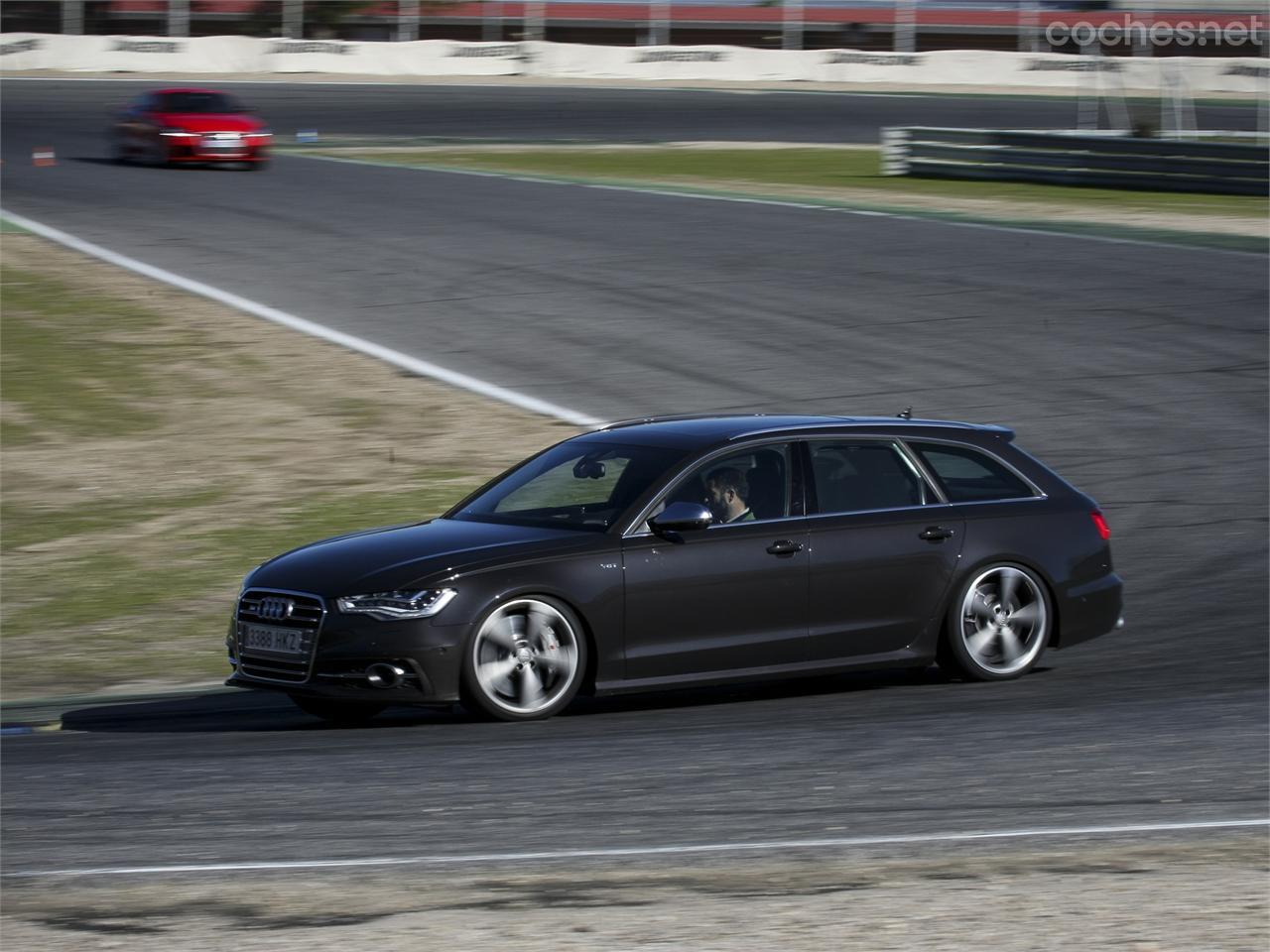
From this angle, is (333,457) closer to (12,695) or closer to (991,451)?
(12,695)

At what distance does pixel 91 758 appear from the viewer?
8492 millimetres

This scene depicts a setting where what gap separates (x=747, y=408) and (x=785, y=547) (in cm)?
745

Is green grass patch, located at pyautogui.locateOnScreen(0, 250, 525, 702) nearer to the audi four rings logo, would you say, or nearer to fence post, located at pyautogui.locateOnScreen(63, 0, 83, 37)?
the audi four rings logo

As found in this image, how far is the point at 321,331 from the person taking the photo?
2088cm

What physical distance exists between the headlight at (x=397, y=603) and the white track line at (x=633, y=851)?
214 cm

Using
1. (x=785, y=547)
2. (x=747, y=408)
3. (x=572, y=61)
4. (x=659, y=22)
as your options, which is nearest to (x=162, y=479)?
(x=747, y=408)

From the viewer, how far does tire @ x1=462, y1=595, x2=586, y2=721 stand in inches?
347

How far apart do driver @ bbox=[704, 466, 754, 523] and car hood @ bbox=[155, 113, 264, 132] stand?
28392 mm

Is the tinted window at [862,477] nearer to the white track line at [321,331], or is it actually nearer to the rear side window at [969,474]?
the rear side window at [969,474]

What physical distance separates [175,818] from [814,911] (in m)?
2.62

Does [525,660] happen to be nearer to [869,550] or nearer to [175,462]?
[869,550]

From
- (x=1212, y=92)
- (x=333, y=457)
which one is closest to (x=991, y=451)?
(x=333, y=457)

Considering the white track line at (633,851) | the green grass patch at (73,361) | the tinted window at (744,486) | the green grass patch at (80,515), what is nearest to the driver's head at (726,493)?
the tinted window at (744,486)

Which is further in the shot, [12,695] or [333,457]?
[333,457]
